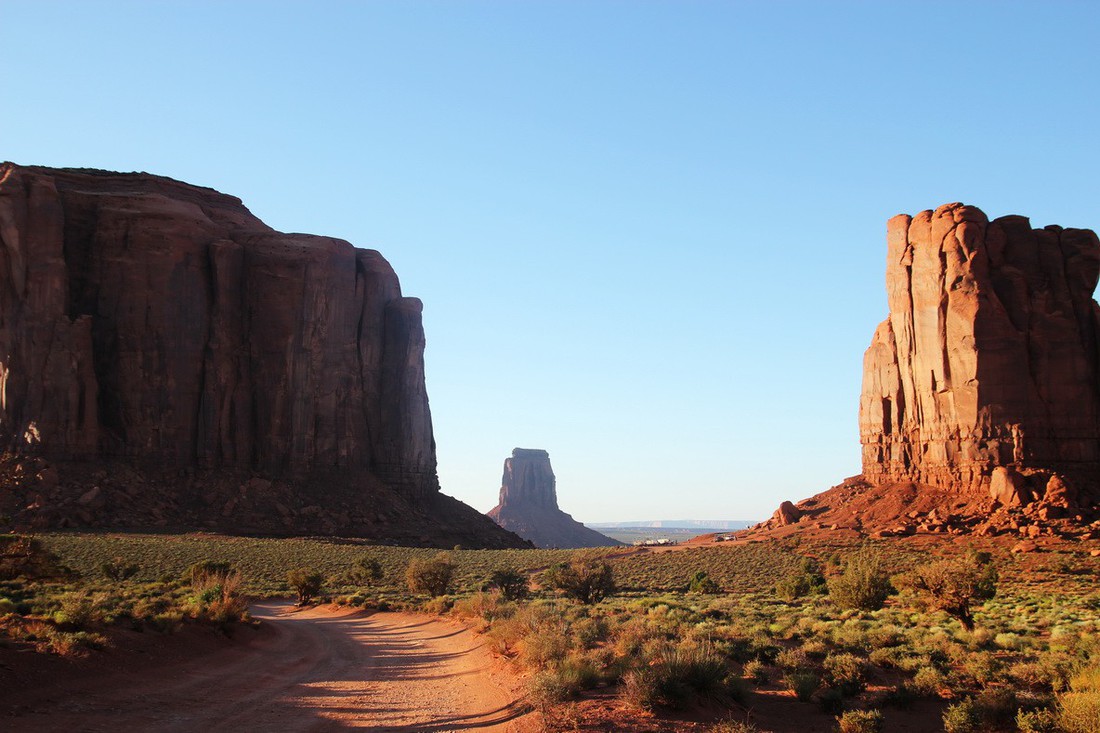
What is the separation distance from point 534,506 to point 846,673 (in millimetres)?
166250

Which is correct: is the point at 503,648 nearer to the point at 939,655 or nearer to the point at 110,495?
the point at 939,655

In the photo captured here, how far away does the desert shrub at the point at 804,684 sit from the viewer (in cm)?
1347

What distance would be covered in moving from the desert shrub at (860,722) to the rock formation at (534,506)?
155089 mm

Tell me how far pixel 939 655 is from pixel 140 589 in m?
23.6

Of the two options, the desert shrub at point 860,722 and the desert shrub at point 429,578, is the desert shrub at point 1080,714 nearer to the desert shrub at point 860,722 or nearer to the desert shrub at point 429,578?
the desert shrub at point 860,722

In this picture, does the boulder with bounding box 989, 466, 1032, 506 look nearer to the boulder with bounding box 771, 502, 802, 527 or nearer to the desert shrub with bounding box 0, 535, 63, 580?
the boulder with bounding box 771, 502, 802, 527

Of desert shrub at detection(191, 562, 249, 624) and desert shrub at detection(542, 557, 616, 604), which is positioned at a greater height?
desert shrub at detection(191, 562, 249, 624)

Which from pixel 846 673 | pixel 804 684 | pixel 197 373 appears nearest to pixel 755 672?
pixel 804 684

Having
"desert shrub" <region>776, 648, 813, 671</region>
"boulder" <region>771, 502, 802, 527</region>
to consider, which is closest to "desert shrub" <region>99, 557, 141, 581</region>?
"desert shrub" <region>776, 648, 813, 671</region>

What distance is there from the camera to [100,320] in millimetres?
70625

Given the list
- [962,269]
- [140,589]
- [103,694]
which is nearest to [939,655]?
[103,694]

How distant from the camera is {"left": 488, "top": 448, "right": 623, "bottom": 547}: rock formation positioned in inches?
6663

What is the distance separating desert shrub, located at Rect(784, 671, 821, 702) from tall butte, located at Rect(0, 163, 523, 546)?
55593 millimetres

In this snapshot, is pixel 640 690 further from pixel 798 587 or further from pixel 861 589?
pixel 798 587
